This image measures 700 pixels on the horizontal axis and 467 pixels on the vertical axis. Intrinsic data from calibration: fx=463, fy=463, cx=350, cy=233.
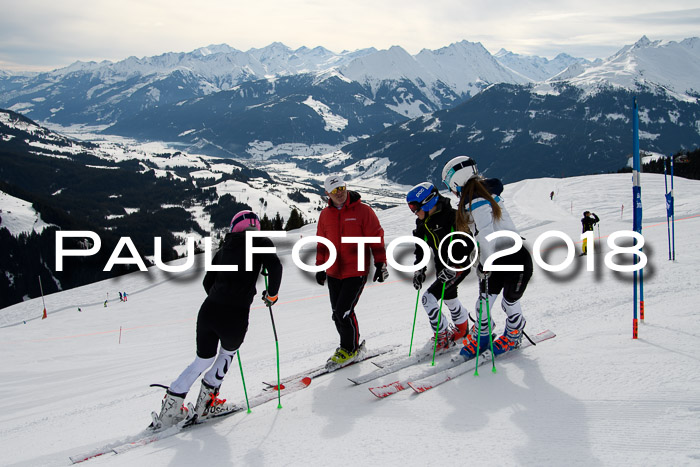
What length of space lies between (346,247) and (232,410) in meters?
2.37

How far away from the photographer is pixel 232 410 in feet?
17.6

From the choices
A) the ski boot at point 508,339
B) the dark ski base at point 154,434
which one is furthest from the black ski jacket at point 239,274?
the ski boot at point 508,339

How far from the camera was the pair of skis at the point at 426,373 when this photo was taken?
5212 mm

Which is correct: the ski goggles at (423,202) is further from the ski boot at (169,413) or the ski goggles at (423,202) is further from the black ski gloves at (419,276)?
the ski boot at (169,413)

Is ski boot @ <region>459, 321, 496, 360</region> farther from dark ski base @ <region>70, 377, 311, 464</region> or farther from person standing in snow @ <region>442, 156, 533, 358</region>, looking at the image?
dark ski base @ <region>70, 377, 311, 464</region>

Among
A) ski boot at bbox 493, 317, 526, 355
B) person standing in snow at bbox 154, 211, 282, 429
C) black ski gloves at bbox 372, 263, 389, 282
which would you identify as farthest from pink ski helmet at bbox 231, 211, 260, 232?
ski boot at bbox 493, 317, 526, 355

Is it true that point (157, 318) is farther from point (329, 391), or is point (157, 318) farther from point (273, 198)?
point (273, 198)

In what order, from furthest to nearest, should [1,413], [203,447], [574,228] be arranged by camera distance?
[574,228]
[1,413]
[203,447]

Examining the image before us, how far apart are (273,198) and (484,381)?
641 ft

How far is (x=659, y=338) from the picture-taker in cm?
558

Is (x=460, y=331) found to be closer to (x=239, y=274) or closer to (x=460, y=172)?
(x=460, y=172)

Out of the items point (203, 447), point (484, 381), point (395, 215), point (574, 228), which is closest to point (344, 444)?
point (203, 447)

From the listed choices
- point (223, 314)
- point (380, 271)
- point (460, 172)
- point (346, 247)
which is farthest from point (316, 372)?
point (460, 172)

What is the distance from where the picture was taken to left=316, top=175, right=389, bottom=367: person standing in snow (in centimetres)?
600
